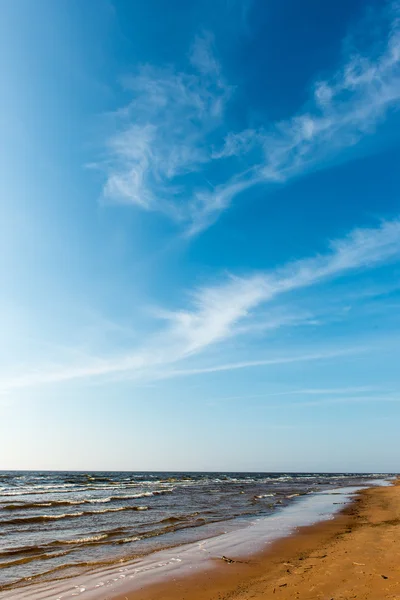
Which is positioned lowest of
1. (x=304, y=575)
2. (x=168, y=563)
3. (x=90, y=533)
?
(x=90, y=533)

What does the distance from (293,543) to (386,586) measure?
285 inches

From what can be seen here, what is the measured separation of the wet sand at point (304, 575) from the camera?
8023 mm

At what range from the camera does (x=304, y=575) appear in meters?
9.49

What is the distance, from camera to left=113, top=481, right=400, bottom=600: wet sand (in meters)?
8.02

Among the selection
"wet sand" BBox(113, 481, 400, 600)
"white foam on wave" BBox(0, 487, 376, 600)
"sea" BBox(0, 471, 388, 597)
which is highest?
"wet sand" BBox(113, 481, 400, 600)

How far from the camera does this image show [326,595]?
7703 mm

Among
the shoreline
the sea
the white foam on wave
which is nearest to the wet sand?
the shoreline

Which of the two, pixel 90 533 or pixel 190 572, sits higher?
pixel 190 572

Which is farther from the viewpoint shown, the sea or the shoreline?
the sea

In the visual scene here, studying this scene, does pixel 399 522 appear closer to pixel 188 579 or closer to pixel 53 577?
pixel 188 579

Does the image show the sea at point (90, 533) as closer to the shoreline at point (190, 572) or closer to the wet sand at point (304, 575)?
the shoreline at point (190, 572)

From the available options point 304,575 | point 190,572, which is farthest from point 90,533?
point 304,575

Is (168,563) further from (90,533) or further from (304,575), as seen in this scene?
(90,533)

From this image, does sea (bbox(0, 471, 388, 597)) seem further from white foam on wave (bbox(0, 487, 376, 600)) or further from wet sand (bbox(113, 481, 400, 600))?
wet sand (bbox(113, 481, 400, 600))
